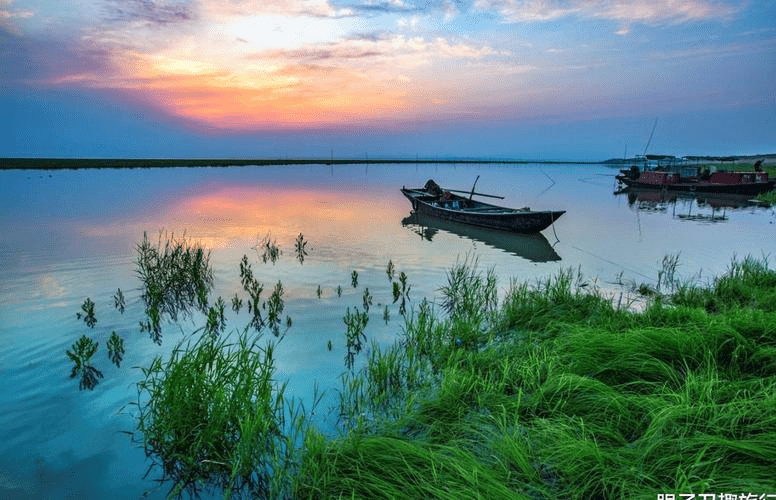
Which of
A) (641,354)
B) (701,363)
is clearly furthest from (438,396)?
(701,363)

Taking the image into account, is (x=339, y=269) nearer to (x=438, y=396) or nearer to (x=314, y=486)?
(x=438, y=396)

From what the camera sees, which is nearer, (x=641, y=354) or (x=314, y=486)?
(x=314, y=486)

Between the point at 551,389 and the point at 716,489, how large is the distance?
6.41 feet

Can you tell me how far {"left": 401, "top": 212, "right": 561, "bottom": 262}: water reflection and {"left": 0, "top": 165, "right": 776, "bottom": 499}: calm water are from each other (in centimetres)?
14

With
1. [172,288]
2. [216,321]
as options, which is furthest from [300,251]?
[216,321]

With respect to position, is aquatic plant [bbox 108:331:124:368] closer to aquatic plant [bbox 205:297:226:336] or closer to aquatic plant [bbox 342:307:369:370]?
aquatic plant [bbox 205:297:226:336]

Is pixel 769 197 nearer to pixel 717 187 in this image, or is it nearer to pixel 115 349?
pixel 717 187

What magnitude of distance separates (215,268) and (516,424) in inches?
527

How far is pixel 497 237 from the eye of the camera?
21.8m

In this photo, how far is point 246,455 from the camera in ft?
15.4

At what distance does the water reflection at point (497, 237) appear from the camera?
18641 mm

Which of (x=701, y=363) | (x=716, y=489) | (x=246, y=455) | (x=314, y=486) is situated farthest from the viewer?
(x=701, y=363)

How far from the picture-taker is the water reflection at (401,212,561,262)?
18.6 m

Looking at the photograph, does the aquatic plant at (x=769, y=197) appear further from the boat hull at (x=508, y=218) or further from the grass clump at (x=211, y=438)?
the grass clump at (x=211, y=438)
